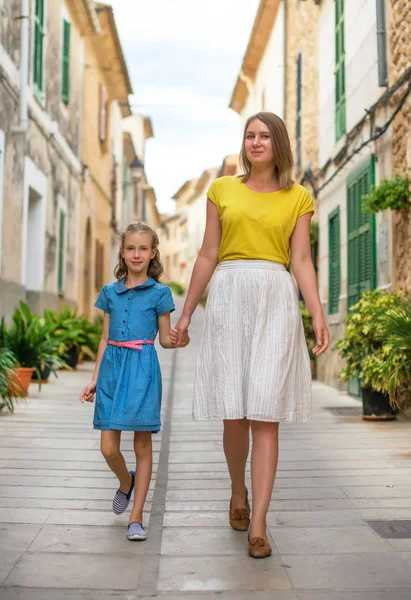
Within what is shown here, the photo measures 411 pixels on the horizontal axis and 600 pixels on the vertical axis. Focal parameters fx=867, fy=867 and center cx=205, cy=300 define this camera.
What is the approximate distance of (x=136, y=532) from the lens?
3.61 metres

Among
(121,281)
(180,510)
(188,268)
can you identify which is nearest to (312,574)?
(180,510)

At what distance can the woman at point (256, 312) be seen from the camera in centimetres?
353

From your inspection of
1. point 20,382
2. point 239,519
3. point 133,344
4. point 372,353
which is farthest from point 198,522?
point 20,382

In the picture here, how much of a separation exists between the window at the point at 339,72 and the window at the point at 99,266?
31.4 ft

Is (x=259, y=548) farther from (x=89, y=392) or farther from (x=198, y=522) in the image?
(x=89, y=392)

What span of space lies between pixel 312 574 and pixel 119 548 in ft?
2.71

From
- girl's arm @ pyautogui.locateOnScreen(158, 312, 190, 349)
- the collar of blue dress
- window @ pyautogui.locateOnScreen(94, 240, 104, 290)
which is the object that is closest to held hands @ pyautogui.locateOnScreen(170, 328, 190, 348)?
girl's arm @ pyautogui.locateOnScreen(158, 312, 190, 349)

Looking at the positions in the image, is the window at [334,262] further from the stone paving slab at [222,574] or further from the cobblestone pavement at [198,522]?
the stone paving slab at [222,574]

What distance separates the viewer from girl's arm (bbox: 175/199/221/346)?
3744 millimetres

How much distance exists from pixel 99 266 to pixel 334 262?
9.90 meters

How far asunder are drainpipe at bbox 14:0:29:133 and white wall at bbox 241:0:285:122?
7374mm

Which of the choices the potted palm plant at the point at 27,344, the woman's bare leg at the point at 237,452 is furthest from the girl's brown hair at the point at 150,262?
the potted palm plant at the point at 27,344

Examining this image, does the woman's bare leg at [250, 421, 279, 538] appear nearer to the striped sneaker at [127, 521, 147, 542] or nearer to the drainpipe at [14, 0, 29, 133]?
the striped sneaker at [127, 521, 147, 542]

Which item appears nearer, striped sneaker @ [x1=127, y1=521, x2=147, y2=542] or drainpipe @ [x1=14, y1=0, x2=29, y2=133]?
striped sneaker @ [x1=127, y1=521, x2=147, y2=542]
